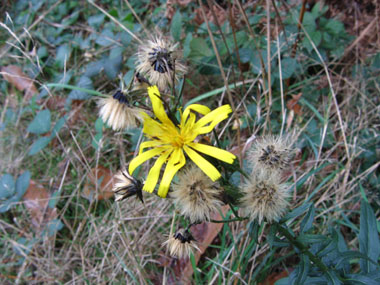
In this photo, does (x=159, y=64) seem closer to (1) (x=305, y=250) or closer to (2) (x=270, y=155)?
(2) (x=270, y=155)

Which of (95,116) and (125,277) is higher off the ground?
(95,116)

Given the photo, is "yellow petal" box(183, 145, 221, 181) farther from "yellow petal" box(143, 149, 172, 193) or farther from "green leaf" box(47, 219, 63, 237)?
"green leaf" box(47, 219, 63, 237)

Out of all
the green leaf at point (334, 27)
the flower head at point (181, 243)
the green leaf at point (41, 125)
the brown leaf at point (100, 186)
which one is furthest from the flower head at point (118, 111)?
the green leaf at point (334, 27)

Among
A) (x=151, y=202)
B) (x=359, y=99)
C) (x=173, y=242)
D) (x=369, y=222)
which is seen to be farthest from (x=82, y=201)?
(x=359, y=99)

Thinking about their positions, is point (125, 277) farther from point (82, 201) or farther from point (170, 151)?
point (170, 151)

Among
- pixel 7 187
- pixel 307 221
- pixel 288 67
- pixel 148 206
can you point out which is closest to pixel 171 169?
pixel 307 221

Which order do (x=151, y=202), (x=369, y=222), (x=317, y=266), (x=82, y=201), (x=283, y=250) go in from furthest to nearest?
(x=82, y=201) → (x=151, y=202) → (x=283, y=250) → (x=369, y=222) → (x=317, y=266)

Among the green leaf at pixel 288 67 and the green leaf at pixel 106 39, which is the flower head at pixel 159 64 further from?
the green leaf at pixel 106 39
